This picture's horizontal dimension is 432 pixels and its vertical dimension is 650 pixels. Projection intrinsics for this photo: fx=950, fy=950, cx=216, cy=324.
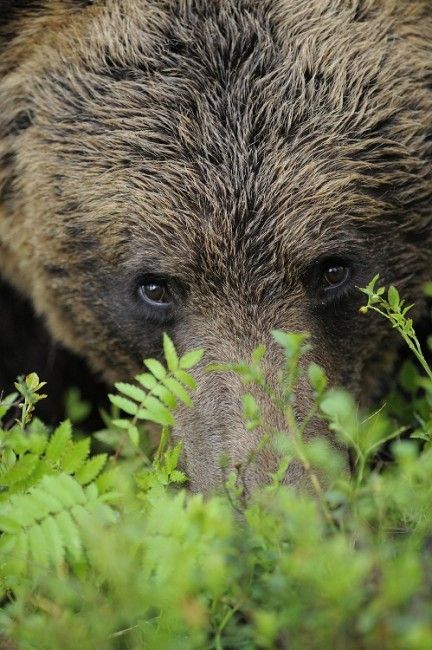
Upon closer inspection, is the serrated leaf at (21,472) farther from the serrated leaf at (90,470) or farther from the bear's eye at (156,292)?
the bear's eye at (156,292)

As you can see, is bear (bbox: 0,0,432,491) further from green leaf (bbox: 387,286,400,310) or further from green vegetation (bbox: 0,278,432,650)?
green vegetation (bbox: 0,278,432,650)

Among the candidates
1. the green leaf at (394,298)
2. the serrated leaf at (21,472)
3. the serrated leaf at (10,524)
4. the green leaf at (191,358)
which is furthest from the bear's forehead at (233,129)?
the serrated leaf at (10,524)

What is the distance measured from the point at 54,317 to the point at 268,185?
137cm

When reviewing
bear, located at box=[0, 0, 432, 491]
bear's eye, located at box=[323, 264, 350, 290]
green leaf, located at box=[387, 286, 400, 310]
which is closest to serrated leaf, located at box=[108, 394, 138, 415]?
bear, located at box=[0, 0, 432, 491]

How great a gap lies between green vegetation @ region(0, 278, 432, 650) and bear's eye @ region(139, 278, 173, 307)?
101cm

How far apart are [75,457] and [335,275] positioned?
1420 millimetres

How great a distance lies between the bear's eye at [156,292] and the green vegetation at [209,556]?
→ 101cm

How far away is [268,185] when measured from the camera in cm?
356

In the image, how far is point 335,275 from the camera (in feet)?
12.1

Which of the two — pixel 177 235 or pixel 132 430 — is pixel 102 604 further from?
pixel 177 235

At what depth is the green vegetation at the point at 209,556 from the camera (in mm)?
1864

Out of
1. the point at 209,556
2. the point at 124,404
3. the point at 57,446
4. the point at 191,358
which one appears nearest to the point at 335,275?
the point at 191,358

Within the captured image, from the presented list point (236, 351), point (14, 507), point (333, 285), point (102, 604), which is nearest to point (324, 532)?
point (102, 604)

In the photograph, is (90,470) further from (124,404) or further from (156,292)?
(156,292)
